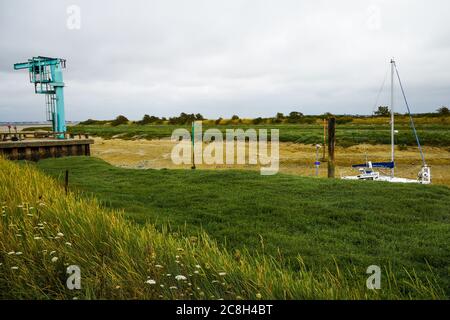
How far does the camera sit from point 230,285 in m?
3.94

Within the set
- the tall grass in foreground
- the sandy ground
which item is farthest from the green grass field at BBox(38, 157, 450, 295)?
the sandy ground

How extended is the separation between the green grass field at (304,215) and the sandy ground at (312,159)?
12736 millimetres

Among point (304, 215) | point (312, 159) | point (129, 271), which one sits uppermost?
point (129, 271)

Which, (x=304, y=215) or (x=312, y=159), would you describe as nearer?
(x=304, y=215)

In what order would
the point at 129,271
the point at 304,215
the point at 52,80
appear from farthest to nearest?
the point at 52,80, the point at 304,215, the point at 129,271

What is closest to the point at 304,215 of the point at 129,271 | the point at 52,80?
the point at 129,271

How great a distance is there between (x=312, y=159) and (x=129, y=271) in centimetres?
3015

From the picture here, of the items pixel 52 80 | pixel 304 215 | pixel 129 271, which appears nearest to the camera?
pixel 129 271

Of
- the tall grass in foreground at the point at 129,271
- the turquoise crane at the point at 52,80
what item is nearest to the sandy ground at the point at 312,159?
the turquoise crane at the point at 52,80

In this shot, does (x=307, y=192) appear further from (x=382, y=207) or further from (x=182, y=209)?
(x=182, y=209)

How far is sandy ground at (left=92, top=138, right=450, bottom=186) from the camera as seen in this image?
26969 millimetres

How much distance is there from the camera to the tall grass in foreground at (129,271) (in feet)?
12.8

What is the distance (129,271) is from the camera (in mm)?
4121

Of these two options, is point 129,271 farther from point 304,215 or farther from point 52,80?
point 52,80
